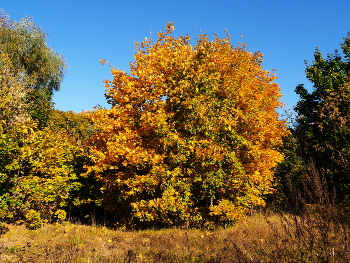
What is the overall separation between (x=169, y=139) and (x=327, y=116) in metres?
13.8

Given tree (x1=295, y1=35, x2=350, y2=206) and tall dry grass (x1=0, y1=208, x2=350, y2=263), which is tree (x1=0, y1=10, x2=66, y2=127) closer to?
tall dry grass (x1=0, y1=208, x2=350, y2=263)

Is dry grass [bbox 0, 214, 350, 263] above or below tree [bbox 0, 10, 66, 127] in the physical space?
below

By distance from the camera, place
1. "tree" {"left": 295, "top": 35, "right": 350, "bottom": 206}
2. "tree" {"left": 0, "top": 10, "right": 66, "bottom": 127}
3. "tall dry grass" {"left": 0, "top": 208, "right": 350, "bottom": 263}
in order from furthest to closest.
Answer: "tree" {"left": 0, "top": 10, "right": 66, "bottom": 127} < "tree" {"left": 295, "top": 35, "right": 350, "bottom": 206} < "tall dry grass" {"left": 0, "top": 208, "right": 350, "bottom": 263}

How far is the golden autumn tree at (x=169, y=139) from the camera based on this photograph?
38.0 feet

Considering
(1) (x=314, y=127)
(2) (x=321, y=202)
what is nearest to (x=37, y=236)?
(2) (x=321, y=202)

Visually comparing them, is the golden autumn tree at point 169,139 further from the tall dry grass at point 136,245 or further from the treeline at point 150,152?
the tall dry grass at point 136,245

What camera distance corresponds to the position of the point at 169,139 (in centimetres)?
1145

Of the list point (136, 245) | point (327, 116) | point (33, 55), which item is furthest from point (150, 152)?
point (33, 55)

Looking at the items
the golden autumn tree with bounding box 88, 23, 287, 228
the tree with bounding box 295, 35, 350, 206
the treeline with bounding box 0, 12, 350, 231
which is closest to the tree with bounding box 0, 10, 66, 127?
the treeline with bounding box 0, 12, 350, 231

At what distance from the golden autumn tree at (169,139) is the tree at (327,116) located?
7.30 meters

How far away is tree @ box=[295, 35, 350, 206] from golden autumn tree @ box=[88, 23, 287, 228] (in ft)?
23.9

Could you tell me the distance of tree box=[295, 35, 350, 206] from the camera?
17625 millimetres

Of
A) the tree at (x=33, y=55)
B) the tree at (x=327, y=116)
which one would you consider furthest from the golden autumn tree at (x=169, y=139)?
the tree at (x=33, y=55)

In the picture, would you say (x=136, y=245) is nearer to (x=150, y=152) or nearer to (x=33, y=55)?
(x=150, y=152)
